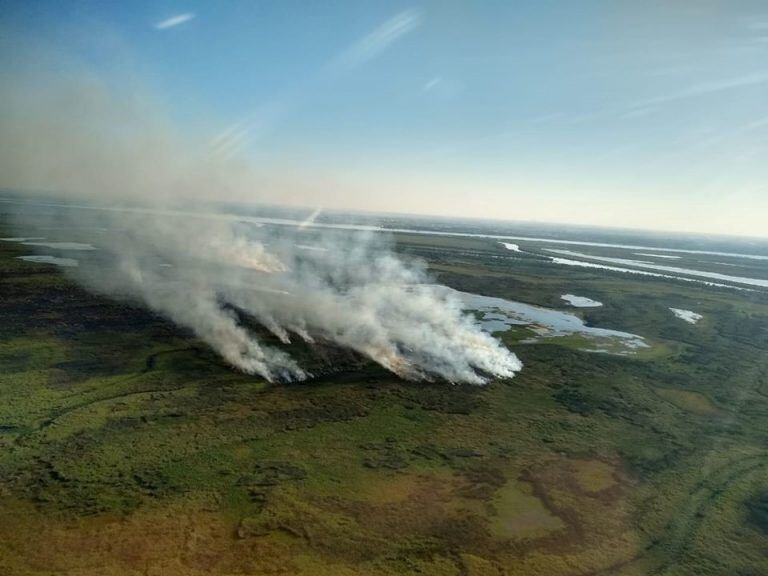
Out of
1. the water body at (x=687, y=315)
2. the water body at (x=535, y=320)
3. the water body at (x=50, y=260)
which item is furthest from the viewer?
the water body at (x=50, y=260)

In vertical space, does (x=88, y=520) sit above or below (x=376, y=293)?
below

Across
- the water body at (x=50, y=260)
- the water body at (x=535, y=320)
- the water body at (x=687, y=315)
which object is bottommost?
the water body at (x=535, y=320)

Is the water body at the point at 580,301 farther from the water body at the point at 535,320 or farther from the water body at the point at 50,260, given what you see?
the water body at the point at 50,260

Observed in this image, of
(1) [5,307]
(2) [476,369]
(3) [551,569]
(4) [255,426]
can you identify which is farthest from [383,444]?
(1) [5,307]

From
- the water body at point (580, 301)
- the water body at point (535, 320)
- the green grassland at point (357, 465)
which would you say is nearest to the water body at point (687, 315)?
the water body at point (580, 301)

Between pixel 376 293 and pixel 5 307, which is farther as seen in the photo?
pixel 376 293

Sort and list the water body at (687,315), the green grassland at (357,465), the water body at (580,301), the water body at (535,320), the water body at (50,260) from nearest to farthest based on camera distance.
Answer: the green grassland at (357,465) < the water body at (535,320) < the water body at (687,315) < the water body at (50,260) < the water body at (580,301)

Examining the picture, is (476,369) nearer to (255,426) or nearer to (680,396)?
(680,396)

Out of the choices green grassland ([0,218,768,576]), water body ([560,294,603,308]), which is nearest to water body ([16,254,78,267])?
green grassland ([0,218,768,576])
